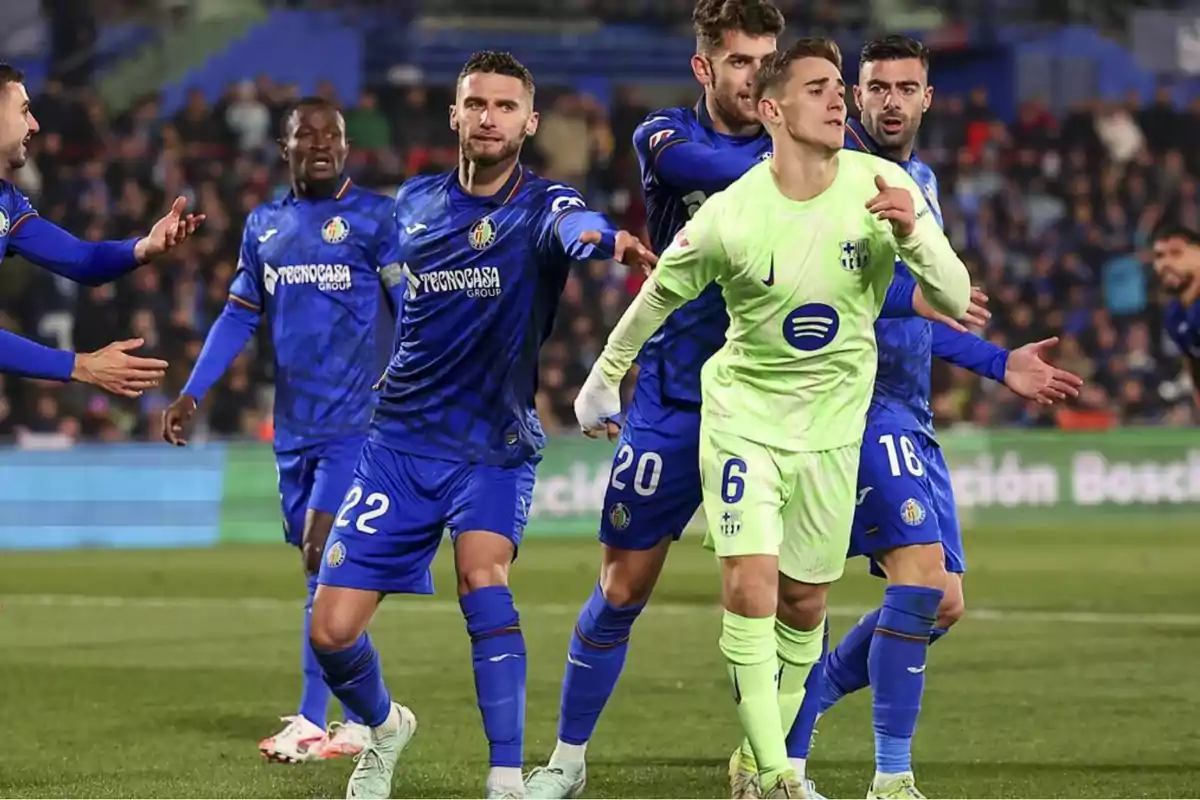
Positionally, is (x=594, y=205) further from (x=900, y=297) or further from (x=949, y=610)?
(x=900, y=297)

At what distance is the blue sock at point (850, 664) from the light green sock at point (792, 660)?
0.91 m

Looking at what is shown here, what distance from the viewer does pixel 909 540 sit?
6.56m

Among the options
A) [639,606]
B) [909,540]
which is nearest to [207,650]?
[639,606]

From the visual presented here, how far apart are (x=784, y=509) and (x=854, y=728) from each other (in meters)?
2.63

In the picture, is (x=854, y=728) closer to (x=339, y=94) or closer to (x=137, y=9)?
(x=339, y=94)

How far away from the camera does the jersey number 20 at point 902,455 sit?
21.7 feet

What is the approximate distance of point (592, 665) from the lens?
22.9 ft

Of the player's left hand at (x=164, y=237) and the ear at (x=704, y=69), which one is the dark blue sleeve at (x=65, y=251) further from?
the ear at (x=704, y=69)

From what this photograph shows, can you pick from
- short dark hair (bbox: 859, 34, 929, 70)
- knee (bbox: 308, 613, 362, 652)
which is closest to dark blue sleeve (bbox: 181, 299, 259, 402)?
knee (bbox: 308, 613, 362, 652)

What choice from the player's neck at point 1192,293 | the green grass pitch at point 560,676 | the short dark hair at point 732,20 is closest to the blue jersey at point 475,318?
the short dark hair at point 732,20

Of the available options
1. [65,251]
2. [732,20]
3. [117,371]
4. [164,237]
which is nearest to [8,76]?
[65,251]

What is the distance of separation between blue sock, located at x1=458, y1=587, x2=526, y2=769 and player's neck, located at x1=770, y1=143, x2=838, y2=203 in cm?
150

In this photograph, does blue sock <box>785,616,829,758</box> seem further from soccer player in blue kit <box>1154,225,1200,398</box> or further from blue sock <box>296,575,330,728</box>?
soccer player in blue kit <box>1154,225,1200,398</box>

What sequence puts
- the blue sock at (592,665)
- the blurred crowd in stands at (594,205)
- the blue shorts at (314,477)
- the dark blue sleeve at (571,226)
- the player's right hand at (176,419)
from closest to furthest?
the dark blue sleeve at (571,226), the blue sock at (592,665), the player's right hand at (176,419), the blue shorts at (314,477), the blurred crowd in stands at (594,205)
